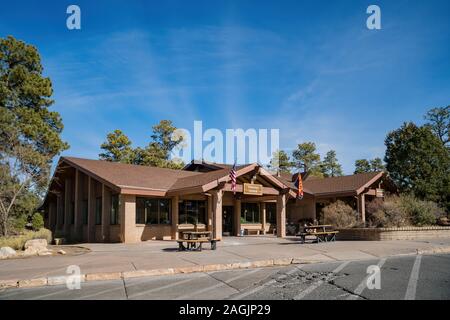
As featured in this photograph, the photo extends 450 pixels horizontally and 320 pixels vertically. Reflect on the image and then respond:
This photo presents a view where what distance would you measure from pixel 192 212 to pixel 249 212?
5.60 meters

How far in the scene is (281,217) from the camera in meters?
→ 24.1

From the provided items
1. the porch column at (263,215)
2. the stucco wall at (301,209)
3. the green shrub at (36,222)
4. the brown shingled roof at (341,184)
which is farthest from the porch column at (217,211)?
the stucco wall at (301,209)

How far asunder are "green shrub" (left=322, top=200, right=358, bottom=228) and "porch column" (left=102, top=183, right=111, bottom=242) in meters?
12.1

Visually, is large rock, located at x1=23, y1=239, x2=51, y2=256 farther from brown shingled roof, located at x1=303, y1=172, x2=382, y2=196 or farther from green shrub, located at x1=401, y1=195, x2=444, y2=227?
brown shingled roof, located at x1=303, y1=172, x2=382, y2=196

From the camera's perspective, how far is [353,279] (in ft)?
29.6

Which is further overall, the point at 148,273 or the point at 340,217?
the point at 340,217

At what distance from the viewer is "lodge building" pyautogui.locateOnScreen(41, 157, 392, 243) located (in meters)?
20.8

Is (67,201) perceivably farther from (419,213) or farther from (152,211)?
(419,213)

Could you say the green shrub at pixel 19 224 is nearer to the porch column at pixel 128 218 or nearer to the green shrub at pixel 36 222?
the green shrub at pixel 36 222

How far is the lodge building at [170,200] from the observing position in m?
20.8

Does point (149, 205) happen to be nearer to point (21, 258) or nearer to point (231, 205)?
point (231, 205)

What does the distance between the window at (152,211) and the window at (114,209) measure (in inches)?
54.5

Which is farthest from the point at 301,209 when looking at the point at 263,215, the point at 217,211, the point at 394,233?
the point at 217,211
